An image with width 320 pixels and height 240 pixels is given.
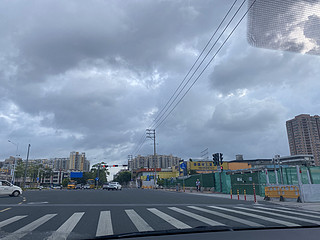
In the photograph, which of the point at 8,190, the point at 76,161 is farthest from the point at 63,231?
the point at 76,161

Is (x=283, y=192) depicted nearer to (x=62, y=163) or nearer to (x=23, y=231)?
(x=23, y=231)

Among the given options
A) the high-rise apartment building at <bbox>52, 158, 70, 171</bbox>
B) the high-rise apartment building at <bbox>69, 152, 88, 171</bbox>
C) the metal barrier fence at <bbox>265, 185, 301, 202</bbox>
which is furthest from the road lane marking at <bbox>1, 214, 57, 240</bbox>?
A: the high-rise apartment building at <bbox>52, 158, 70, 171</bbox>

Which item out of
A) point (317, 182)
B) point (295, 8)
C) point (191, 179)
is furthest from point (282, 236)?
point (191, 179)

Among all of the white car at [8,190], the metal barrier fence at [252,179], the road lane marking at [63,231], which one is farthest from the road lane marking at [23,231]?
the white car at [8,190]

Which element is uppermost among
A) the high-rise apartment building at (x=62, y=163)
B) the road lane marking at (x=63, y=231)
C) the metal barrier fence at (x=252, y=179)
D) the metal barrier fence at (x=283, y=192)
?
the high-rise apartment building at (x=62, y=163)

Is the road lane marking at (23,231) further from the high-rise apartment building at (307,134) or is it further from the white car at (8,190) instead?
the high-rise apartment building at (307,134)

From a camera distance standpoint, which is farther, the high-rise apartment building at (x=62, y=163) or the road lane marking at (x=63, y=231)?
the high-rise apartment building at (x=62, y=163)

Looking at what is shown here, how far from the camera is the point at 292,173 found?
65.6 ft

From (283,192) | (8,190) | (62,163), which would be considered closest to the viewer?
(283,192)

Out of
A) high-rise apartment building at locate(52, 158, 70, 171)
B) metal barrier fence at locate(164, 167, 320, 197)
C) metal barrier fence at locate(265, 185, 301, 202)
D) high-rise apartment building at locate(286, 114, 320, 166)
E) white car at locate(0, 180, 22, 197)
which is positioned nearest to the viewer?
metal barrier fence at locate(265, 185, 301, 202)

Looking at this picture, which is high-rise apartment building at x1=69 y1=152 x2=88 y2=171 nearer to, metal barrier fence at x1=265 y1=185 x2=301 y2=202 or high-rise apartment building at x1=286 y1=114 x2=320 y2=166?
high-rise apartment building at x1=286 y1=114 x2=320 y2=166

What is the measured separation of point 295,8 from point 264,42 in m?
1.16

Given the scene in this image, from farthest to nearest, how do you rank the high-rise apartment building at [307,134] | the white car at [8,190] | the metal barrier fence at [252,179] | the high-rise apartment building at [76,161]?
1. the high-rise apartment building at [76,161]
2. the high-rise apartment building at [307,134]
3. the white car at [8,190]
4. the metal barrier fence at [252,179]

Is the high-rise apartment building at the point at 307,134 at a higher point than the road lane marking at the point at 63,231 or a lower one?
higher
